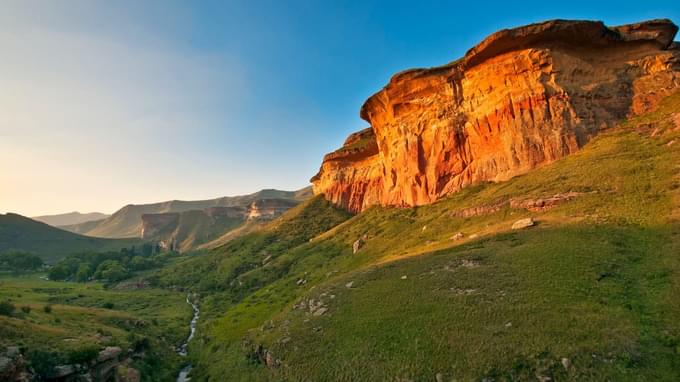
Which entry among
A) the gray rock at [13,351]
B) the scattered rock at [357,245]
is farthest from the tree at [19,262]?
the scattered rock at [357,245]

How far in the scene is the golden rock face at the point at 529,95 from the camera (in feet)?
138

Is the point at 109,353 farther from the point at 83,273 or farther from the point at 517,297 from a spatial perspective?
the point at 83,273

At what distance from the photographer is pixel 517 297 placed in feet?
68.2

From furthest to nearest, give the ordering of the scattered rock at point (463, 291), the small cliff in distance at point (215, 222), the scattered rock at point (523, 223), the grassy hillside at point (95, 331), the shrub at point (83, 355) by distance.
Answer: the small cliff in distance at point (215, 222) < the scattered rock at point (523, 223) < the grassy hillside at point (95, 331) < the scattered rock at point (463, 291) < the shrub at point (83, 355)

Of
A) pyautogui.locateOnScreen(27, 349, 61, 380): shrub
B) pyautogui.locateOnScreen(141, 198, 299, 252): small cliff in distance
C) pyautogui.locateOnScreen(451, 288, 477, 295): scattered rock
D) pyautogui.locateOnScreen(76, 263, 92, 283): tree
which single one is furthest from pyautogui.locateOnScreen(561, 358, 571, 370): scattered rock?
pyautogui.locateOnScreen(141, 198, 299, 252): small cliff in distance

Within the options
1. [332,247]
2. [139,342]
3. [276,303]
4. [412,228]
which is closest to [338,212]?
[332,247]

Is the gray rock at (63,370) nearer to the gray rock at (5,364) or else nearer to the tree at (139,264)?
the gray rock at (5,364)

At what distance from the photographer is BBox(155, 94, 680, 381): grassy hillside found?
53.9 feet

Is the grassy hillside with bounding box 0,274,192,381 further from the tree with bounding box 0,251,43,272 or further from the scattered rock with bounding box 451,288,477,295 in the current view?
the tree with bounding box 0,251,43,272

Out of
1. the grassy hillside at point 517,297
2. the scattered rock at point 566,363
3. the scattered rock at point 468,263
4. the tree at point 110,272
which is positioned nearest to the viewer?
the scattered rock at point 566,363

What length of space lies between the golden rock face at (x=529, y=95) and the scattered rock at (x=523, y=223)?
1446 cm

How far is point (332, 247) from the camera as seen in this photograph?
194 feet

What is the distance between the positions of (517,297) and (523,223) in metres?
12.7

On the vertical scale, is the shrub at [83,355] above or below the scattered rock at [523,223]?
below
